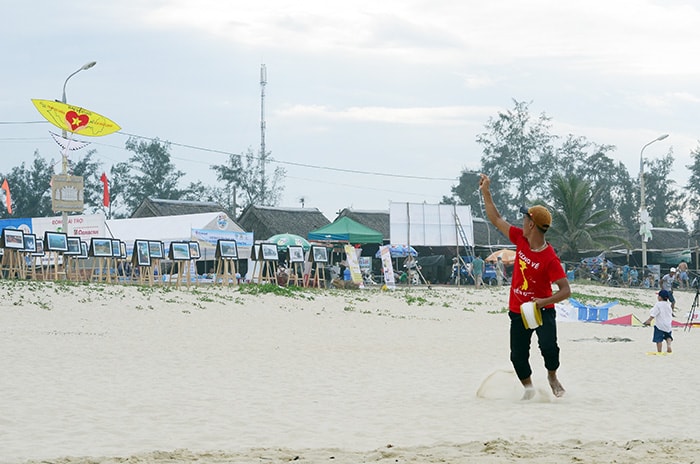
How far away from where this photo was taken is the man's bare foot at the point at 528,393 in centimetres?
835

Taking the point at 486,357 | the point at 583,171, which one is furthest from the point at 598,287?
the point at 583,171

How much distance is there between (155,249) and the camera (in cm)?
2625

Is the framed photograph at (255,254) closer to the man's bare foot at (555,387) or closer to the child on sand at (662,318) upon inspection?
the child on sand at (662,318)

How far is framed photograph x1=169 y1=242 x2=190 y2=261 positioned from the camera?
82.0 ft

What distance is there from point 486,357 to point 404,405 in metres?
5.25

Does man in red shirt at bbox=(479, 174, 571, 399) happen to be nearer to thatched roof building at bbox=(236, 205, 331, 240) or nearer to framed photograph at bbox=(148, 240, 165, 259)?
framed photograph at bbox=(148, 240, 165, 259)

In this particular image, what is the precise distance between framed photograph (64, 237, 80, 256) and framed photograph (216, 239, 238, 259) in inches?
148

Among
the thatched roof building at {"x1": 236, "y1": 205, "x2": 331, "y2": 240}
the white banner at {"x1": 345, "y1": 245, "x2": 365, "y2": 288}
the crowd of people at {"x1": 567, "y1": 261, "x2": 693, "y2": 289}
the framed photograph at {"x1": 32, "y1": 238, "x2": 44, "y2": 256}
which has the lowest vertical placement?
the crowd of people at {"x1": 567, "y1": 261, "x2": 693, "y2": 289}

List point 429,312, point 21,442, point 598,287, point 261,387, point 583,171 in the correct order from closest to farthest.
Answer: point 21,442, point 261,387, point 429,312, point 598,287, point 583,171

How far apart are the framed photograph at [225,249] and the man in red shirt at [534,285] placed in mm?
18266

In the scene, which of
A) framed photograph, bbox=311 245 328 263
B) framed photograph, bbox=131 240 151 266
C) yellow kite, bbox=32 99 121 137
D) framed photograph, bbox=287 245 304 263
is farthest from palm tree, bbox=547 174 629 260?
framed photograph, bbox=131 240 151 266

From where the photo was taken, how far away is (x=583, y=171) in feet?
253

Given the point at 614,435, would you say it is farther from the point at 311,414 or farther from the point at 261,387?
the point at 261,387

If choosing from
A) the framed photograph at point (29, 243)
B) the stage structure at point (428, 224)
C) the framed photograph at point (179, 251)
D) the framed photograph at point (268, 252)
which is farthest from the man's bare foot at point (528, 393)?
the stage structure at point (428, 224)
